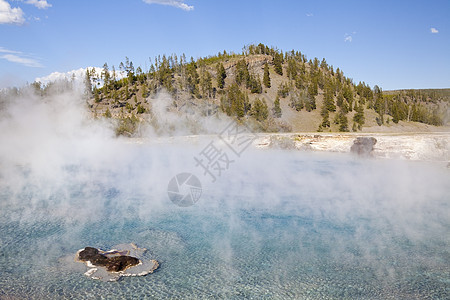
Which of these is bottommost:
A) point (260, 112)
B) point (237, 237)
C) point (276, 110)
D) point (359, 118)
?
point (237, 237)

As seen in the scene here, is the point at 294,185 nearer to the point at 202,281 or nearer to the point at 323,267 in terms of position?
the point at 323,267

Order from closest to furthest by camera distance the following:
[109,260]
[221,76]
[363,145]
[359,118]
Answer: [109,260]
[363,145]
[359,118]
[221,76]

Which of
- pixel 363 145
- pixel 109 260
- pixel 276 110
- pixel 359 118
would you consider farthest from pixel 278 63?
pixel 109 260

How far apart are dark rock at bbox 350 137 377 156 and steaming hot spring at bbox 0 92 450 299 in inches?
255

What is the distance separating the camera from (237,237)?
7.70m

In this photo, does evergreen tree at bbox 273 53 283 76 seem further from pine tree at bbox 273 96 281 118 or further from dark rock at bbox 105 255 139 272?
dark rock at bbox 105 255 139 272

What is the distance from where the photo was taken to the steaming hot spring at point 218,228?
18.5 feet

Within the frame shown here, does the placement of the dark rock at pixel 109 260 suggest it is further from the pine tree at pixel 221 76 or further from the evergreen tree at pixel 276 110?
the pine tree at pixel 221 76

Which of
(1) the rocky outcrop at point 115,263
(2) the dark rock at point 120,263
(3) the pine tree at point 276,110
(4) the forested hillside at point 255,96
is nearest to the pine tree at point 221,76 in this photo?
(4) the forested hillside at point 255,96

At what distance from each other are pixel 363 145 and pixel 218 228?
18987 millimetres

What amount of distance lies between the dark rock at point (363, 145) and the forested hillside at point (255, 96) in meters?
15.5

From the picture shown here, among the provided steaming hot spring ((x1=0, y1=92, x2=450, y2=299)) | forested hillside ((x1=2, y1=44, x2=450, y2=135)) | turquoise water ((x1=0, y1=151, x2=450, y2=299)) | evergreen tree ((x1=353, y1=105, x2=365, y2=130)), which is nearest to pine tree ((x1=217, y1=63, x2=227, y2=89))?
forested hillside ((x1=2, y1=44, x2=450, y2=135))

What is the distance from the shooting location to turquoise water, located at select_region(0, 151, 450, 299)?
555 centimetres

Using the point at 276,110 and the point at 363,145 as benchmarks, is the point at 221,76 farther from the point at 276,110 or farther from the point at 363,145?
the point at 363,145
